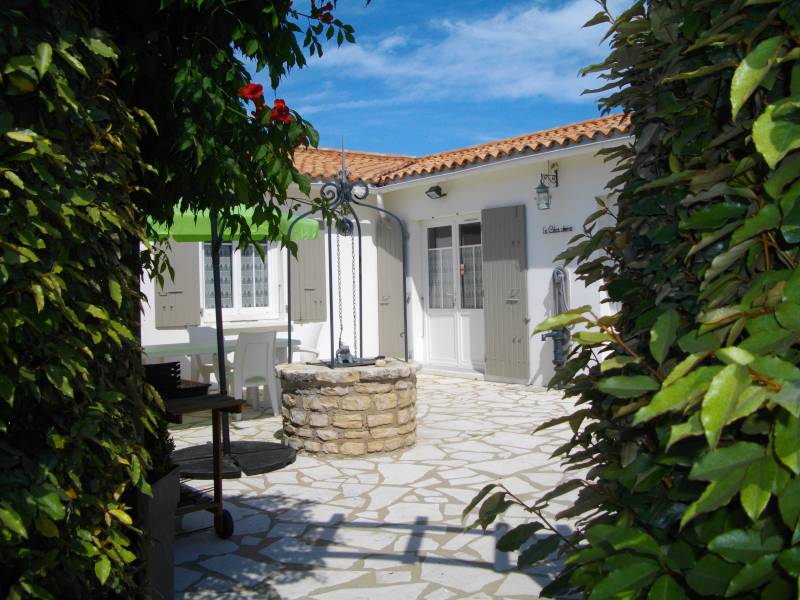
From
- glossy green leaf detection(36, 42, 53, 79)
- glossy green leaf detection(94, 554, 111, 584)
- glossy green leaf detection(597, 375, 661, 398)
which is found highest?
glossy green leaf detection(36, 42, 53, 79)

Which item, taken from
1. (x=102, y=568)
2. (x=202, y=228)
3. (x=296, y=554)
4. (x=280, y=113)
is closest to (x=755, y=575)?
(x=102, y=568)

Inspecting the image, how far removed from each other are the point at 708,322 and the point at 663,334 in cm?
8

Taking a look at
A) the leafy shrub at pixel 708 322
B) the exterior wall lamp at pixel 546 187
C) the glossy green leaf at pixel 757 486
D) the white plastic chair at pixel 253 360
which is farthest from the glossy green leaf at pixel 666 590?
the exterior wall lamp at pixel 546 187

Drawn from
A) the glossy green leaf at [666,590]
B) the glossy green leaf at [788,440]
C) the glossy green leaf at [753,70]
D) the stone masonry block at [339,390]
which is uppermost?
the glossy green leaf at [753,70]

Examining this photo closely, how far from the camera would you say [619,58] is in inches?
56.7

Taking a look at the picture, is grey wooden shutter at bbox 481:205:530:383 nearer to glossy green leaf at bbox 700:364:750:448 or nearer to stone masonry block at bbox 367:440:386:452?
stone masonry block at bbox 367:440:386:452

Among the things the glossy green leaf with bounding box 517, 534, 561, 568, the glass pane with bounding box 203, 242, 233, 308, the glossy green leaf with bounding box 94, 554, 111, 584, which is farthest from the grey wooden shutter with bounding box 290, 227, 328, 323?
the glossy green leaf with bounding box 517, 534, 561, 568

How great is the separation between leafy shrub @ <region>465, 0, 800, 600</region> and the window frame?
8.43 meters

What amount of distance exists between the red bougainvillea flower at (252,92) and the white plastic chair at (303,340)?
19.3ft

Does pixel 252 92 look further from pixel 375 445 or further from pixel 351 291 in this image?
pixel 351 291

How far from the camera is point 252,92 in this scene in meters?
2.49

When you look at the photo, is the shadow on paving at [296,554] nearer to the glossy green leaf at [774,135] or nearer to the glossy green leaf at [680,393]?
the glossy green leaf at [680,393]

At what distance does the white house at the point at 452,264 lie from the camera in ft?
28.2

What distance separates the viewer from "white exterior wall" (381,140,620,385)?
827 centimetres
